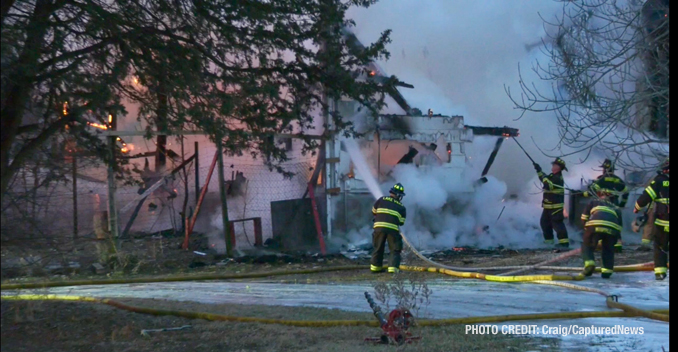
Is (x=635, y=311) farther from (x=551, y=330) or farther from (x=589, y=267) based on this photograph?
(x=589, y=267)

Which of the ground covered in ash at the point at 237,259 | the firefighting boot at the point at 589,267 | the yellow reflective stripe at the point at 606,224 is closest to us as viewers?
the yellow reflective stripe at the point at 606,224

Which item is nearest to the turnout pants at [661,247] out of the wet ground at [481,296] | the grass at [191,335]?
the wet ground at [481,296]

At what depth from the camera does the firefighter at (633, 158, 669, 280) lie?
6555 mm

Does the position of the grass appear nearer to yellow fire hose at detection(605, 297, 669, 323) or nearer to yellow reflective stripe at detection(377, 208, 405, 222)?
yellow fire hose at detection(605, 297, 669, 323)

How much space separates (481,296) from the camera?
8.73m

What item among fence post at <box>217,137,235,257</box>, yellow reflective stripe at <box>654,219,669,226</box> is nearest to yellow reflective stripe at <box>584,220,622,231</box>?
yellow reflective stripe at <box>654,219,669,226</box>

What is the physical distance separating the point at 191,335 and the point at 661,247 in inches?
213

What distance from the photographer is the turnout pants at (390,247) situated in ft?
36.2

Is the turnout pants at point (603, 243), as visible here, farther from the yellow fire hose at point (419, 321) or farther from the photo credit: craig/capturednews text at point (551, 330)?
the photo credit: craig/capturednews text at point (551, 330)

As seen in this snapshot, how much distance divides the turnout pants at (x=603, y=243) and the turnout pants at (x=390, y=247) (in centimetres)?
290

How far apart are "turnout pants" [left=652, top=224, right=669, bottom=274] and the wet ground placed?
0.76ft

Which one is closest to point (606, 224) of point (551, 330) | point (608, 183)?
point (608, 183)

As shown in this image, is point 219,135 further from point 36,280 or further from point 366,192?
point 366,192

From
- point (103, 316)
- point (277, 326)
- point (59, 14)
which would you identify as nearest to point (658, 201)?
point (277, 326)
